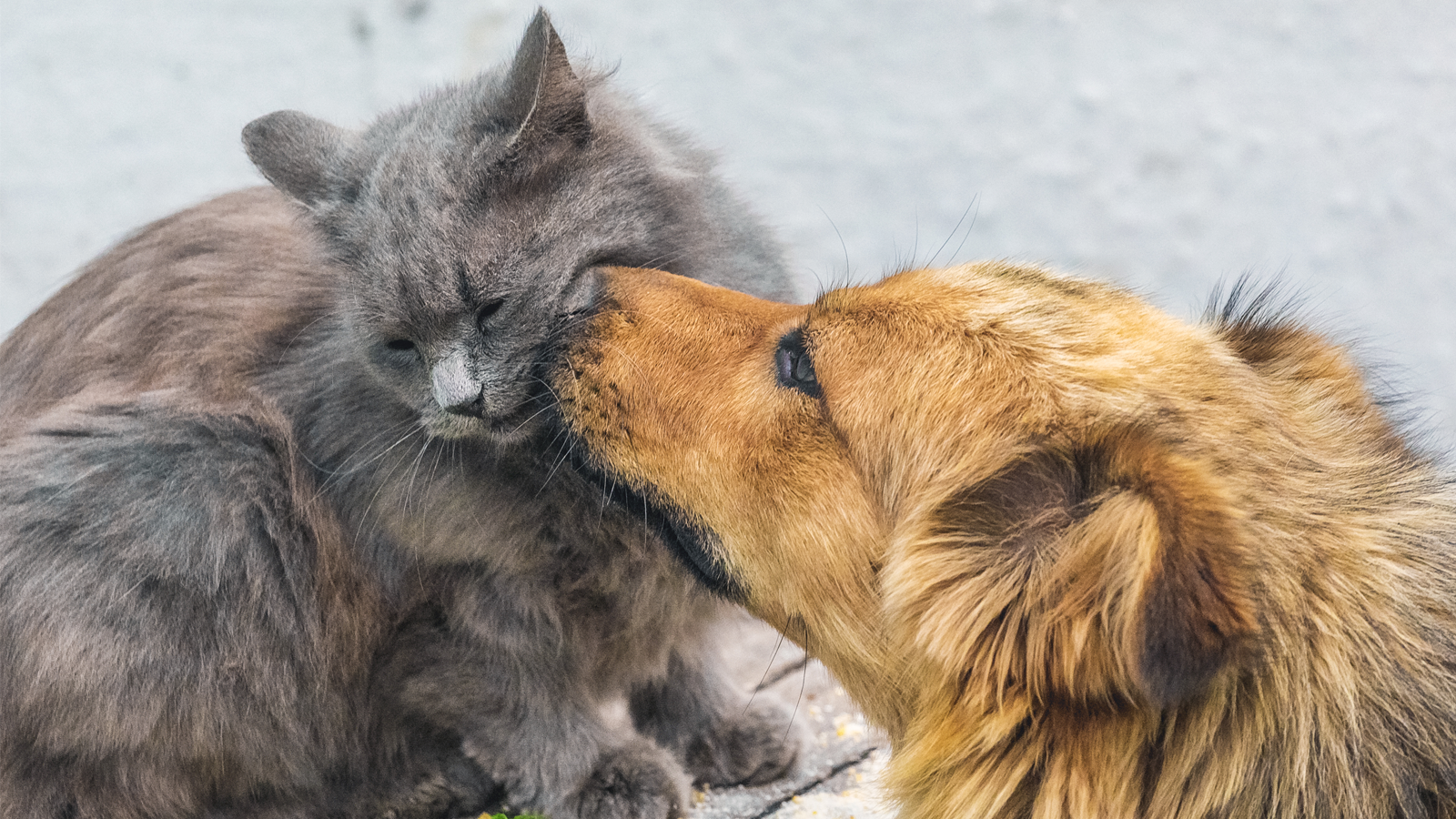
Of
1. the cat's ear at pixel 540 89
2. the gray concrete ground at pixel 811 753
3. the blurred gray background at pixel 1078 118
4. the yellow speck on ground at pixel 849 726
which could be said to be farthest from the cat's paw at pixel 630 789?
the blurred gray background at pixel 1078 118

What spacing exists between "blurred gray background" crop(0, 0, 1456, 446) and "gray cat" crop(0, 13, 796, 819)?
86.3 inches

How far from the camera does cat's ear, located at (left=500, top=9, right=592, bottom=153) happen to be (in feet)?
7.92

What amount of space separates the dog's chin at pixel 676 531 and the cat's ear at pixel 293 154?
863mm

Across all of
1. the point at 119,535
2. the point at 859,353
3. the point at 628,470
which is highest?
the point at 859,353

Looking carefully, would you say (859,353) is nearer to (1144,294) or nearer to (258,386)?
(1144,294)

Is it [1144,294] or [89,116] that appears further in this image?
[89,116]

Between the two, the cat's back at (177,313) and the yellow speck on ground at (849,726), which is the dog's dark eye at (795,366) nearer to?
the cat's back at (177,313)

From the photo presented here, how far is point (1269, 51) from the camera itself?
203 inches

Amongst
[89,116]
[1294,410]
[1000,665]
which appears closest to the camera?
[1000,665]

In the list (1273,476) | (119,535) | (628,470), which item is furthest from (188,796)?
(1273,476)

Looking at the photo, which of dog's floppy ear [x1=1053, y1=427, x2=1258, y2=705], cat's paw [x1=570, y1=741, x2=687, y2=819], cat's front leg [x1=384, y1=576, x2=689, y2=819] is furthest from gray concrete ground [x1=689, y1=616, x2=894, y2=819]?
dog's floppy ear [x1=1053, y1=427, x2=1258, y2=705]

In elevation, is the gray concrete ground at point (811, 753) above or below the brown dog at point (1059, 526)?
below

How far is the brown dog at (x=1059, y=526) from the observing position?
5.49 ft

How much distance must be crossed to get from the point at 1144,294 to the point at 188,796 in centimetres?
234
